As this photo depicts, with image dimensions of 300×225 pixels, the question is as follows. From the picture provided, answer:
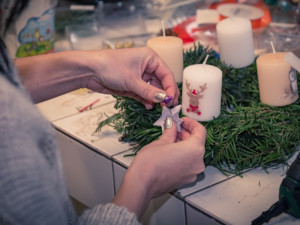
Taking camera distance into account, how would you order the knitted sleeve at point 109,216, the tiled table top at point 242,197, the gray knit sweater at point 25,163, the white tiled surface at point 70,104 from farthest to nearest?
1. the white tiled surface at point 70,104
2. the tiled table top at point 242,197
3. the knitted sleeve at point 109,216
4. the gray knit sweater at point 25,163

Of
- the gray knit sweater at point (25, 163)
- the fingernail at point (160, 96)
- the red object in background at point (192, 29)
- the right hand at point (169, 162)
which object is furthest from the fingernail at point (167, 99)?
the red object in background at point (192, 29)

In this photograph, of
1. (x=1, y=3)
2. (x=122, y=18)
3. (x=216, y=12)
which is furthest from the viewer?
(x=122, y=18)

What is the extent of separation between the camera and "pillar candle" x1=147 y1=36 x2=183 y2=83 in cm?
106

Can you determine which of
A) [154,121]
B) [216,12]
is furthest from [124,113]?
[216,12]

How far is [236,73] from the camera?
43.4 inches

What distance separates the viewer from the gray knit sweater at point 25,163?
53 cm

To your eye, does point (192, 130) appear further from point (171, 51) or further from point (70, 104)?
point (70, 104)

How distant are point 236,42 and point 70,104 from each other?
0.45 metres

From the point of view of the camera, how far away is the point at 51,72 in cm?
98

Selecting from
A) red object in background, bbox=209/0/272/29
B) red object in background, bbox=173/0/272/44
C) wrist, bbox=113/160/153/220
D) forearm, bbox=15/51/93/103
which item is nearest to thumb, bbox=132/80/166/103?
forearm, bbox=15/51/93/103

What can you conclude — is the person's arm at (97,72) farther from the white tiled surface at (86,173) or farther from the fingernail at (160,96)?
the white tiled surface at (86,173)

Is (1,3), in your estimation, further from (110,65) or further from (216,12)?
(216,12)

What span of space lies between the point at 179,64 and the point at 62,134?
32 centimetres

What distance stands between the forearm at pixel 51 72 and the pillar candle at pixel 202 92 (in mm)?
196
